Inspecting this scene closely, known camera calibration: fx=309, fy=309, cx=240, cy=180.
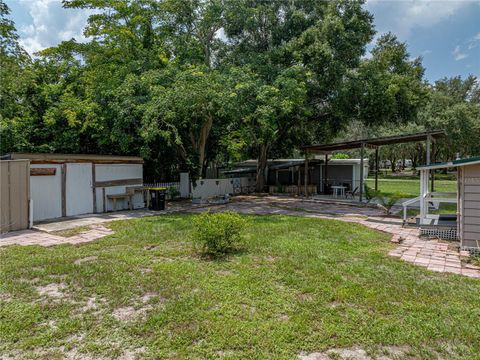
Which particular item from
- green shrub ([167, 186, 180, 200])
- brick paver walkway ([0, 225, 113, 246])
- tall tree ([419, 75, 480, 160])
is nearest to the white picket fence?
green shrub ([167, 186, 180, 200])

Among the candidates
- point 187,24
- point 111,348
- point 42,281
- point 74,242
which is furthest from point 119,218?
point 187,24

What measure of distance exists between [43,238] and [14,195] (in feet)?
5.06

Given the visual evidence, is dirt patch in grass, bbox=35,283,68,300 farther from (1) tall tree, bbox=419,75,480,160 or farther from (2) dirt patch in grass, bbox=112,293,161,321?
(1) tall tree, bbox=419,75,480,160

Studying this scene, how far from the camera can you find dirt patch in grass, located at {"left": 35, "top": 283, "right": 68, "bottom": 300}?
4062mm

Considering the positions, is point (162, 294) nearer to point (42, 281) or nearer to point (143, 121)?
point (42, 281)

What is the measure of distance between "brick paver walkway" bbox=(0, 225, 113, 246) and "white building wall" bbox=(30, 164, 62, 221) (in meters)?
1.66

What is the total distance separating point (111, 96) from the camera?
498 inches

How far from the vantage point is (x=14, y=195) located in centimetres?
776

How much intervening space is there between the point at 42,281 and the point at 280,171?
1811 cm

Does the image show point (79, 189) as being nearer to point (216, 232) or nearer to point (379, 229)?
point (216, 232)

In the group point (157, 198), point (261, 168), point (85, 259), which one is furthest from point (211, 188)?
point (85, 259)

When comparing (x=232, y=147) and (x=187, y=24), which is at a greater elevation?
(x=187, y=24)

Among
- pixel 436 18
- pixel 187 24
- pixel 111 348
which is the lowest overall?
pixel 111 348

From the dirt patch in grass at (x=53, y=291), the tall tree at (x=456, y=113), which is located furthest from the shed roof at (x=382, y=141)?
the tall tree at (x=456, y=113)
